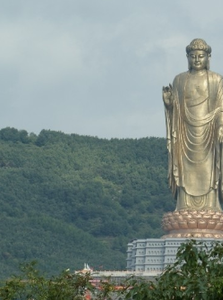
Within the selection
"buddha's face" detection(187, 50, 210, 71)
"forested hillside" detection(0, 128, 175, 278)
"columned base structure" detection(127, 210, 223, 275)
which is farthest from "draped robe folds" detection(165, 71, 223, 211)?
"forested hillside" detection(0, 128, 175, 278)

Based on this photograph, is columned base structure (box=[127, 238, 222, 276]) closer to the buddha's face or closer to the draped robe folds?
the draped robe folds

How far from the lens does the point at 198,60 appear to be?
104ft

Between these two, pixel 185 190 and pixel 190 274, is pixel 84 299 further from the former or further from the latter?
pixel 185 190

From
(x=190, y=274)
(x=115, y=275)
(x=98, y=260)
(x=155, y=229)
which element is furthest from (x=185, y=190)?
(x=155, y=229)

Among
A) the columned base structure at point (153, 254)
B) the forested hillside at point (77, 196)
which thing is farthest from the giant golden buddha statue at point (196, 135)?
the forested hillside at point (77, 196)

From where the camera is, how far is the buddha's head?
31781mm

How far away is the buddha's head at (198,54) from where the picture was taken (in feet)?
104

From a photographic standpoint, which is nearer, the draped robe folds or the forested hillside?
the draped robe folds

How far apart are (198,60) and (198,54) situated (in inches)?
4.6

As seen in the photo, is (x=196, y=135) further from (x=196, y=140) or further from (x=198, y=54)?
(x=198, y=54)

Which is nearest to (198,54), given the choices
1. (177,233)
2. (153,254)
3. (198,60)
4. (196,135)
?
(198,60)

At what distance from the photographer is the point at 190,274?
1523cm

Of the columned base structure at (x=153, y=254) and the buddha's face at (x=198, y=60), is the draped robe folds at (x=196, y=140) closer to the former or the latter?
the buddha's face at (x=198, y=60)

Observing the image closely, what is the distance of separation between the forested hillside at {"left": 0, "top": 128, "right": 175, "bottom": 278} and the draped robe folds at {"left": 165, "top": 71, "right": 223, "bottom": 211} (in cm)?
1953
